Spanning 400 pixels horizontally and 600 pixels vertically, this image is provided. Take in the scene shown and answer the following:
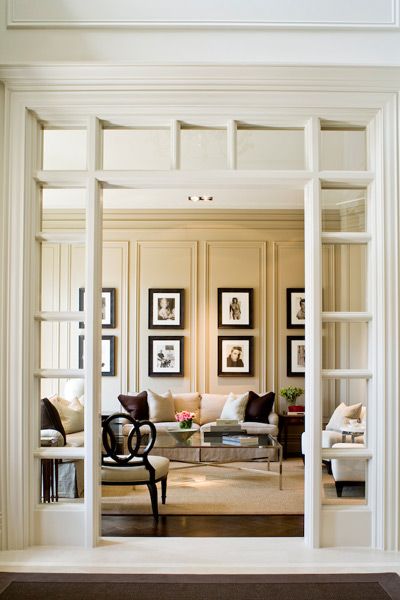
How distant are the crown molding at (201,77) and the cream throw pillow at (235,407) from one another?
5.46 m

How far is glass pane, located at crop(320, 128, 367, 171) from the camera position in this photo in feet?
13.7

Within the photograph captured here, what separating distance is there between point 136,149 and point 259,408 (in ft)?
17.6

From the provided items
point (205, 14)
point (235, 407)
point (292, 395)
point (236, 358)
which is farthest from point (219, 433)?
point (205, 14)

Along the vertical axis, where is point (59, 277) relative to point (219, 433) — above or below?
above

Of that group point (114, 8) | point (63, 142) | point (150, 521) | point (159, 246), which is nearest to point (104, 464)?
point (150, 521)

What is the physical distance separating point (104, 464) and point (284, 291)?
4.49 metres

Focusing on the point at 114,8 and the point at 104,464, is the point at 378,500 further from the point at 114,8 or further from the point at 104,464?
the point at 114,8

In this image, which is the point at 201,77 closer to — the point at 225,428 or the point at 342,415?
the point at 342,415

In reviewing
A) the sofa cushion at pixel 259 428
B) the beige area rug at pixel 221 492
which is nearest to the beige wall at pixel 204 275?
the sofa cushion at pixel 259 428

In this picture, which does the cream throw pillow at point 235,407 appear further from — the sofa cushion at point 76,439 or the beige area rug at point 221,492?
the sofa cushion at point 76,439

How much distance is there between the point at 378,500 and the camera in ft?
13.3

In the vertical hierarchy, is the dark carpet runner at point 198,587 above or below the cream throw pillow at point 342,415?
below

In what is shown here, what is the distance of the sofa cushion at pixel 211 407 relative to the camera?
9109mm

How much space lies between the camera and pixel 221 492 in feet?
22.4
